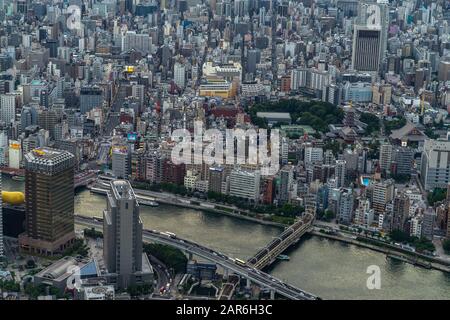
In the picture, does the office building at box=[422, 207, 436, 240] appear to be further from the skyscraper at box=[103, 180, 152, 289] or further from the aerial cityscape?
the skyscraper at box=[103, 180, 152, 289]

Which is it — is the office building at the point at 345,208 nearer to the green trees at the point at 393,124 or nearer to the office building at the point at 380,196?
the office building at the point at 380,196

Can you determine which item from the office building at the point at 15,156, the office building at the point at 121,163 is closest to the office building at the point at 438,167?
the office building at the point at 121,163

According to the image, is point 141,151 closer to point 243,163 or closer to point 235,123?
point 243,163

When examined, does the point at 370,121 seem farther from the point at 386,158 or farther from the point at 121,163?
the point at 121,163

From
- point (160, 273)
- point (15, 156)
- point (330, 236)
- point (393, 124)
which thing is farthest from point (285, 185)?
point (393, 124)

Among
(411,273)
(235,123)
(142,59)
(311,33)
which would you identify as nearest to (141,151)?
(235,123)

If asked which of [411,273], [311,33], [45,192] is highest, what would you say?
[311,33]
